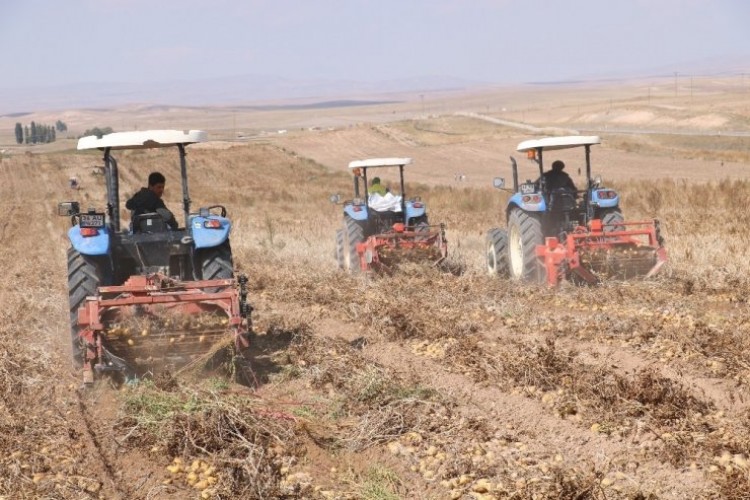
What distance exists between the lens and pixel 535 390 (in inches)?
232

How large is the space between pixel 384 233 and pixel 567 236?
301cm

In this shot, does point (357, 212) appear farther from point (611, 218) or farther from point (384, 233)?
point (611, 218)

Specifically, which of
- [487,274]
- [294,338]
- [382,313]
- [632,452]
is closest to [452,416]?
[632,452]

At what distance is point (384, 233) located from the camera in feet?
40.2

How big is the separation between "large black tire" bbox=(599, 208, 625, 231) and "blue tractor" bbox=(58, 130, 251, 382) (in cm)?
490

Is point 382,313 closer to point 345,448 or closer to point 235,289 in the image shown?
point 235,289

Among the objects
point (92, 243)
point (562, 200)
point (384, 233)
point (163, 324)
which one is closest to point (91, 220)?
point (92, 243)

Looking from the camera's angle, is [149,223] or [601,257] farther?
[601,257]

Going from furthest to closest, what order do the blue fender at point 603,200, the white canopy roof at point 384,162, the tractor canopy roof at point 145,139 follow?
the white canopy roof at point 384,162 < the blue fender at point 603,200 < the tractor canopy roof at point 145,139

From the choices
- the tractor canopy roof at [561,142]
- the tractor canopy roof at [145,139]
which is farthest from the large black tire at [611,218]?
the tractor canopy roof at [145,139]

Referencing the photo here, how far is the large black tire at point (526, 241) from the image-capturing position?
34.6 ft

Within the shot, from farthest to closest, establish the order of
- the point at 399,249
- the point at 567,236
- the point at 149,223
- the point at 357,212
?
the point at 357,212
the point at 399,249
the point at 567,236
the point at 149,223

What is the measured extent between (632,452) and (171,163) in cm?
3574

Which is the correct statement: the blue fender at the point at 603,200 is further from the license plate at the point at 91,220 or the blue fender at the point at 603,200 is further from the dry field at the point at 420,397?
the license plate at the point at 91,220
